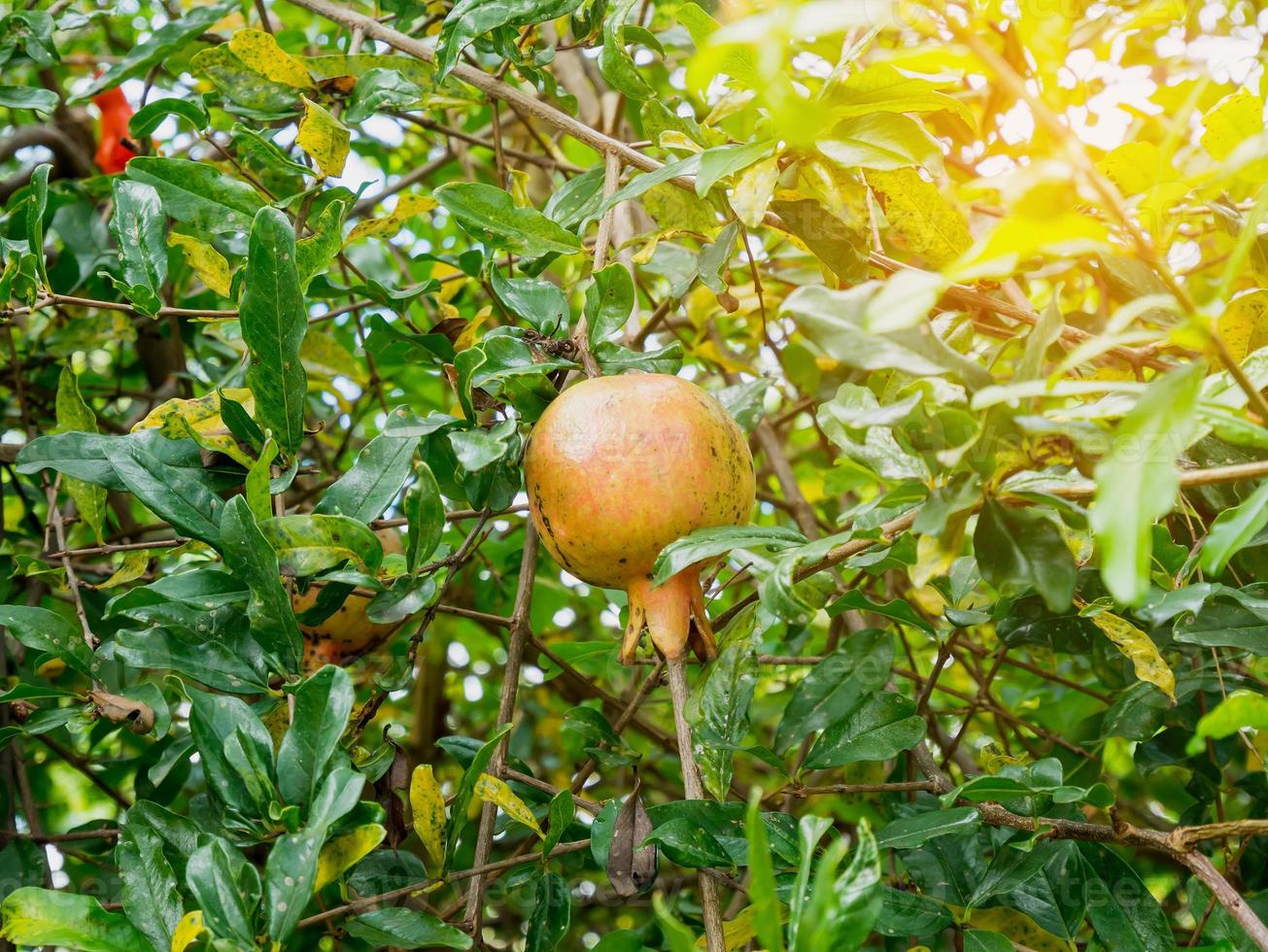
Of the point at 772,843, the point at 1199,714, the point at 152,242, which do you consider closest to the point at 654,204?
the point at 152,242

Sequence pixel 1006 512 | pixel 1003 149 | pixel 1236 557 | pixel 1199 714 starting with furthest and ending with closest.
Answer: pixel 1003 149
pixel 1199 714
pixel 1236 557
pixel 1006 512

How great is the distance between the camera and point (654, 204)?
1.02 m

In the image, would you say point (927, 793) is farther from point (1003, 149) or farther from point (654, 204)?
point (1003, 149)

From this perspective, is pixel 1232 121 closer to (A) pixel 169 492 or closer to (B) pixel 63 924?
(A) pixel 169 492

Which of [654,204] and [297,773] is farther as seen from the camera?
[654,204]

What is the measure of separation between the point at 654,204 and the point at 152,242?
45 cm

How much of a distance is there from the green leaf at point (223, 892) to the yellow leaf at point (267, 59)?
2.52 ft

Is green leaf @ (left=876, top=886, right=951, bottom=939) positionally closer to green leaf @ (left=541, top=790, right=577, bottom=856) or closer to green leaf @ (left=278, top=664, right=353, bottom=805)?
green leaf @ (left=541, top=790, right=577, bottom=856)

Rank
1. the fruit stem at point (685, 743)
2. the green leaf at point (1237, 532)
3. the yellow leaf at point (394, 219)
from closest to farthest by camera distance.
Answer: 1. the green leaf at point (1237, 532)
2. the fruit stem at point (685, 743)
3. the yellow leaf at point (394, 219)

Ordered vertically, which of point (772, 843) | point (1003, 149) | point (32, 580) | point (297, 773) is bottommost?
point (32, 580)

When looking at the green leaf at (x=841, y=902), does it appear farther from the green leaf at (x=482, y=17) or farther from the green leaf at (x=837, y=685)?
the green leaf at (x=482, y=17)

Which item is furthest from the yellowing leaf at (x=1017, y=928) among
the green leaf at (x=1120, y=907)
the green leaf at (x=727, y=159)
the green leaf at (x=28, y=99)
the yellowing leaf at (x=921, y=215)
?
the green leaf at (x=28, y=99)

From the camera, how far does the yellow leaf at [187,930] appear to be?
0.66m

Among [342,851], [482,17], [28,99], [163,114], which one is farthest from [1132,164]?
[28,99]
